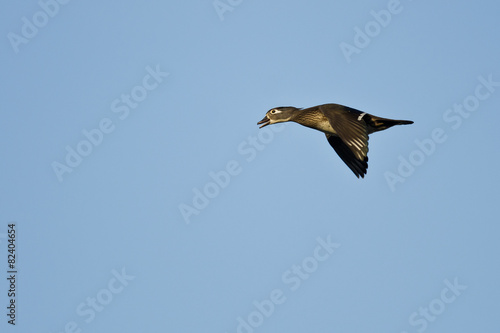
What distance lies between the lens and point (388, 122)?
22.5 metres

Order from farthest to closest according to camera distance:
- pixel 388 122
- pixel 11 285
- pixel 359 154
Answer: pixel 11 285
pixel 388 122
pixel 359 154

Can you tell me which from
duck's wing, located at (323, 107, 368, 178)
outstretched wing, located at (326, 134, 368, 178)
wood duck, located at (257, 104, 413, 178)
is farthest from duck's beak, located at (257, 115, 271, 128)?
duck's wing, located at (323, 107, 368, 178)

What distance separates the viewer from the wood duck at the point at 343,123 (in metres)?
20.6

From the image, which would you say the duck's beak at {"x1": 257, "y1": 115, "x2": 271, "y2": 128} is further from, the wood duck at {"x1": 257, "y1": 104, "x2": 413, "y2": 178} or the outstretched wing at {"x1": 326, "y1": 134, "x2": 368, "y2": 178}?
the outstretched wing at {"x1": 326, "y1": 134, "x2": 368, "y2": 178}

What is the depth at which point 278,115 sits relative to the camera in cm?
2436

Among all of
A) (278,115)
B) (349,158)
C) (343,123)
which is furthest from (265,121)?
(343,123)

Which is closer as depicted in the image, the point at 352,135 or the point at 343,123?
the point at 352,135

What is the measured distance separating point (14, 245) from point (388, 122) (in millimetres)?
11449

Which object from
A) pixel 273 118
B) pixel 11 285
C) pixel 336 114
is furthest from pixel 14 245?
pixel 336 114

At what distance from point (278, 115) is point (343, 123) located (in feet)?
11.7

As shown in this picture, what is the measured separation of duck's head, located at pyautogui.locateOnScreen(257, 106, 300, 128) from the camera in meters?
24.2

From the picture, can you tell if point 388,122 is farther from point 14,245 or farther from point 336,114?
point 14,245

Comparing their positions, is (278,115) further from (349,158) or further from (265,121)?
(349,158)

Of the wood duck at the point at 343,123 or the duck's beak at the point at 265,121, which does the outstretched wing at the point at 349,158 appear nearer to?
the wood duck at the point at 343,123
